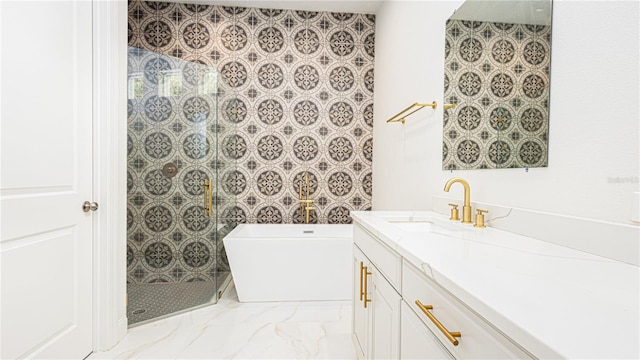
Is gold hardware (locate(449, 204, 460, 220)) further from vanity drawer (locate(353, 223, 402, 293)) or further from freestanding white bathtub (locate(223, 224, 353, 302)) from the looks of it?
freestanding white bathtub (locate(223, 224, 353, 302))

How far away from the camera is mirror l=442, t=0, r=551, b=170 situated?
1.16m

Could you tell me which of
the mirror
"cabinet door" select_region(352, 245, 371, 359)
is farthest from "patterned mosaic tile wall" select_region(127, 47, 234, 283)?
the mirror

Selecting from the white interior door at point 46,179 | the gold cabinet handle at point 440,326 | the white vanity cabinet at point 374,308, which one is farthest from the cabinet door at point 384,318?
the white interior door at point 46,179

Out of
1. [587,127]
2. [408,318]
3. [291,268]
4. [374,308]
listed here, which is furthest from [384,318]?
[291,268]

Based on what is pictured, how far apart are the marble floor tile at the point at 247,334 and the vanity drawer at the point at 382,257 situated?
0.80 m

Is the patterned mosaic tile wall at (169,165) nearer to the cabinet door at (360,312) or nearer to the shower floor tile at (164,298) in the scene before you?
the shower floor tile at (164,298)

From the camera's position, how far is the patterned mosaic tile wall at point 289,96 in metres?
3.35

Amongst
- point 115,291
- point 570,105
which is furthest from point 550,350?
point 115,291

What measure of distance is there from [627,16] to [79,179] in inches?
91.1

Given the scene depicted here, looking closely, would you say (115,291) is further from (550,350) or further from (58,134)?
(550,350)

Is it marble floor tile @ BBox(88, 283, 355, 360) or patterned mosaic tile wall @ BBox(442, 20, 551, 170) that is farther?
marble floor tile @ BBox(88, 283, 355, 360)

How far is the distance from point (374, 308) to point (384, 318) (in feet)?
0.51

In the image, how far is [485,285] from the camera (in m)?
0.62

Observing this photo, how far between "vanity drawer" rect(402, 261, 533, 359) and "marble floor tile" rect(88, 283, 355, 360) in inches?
48.6
